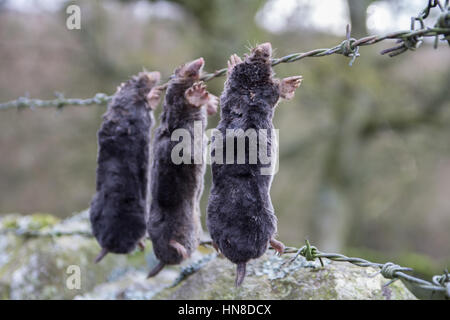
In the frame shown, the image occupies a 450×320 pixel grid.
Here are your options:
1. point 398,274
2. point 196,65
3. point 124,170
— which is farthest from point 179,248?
point 398,274

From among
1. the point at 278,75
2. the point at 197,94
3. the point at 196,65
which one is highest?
the point at 278,75

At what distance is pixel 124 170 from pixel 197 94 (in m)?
0.79

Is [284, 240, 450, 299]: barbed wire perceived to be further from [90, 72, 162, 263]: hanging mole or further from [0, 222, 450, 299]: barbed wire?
[90, 72, 162, 263]: hanging mole

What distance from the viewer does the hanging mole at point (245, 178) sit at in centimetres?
212

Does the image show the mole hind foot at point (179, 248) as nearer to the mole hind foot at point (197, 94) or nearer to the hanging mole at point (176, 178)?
the hanging mole at point (176, 178)

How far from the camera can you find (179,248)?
259 cm

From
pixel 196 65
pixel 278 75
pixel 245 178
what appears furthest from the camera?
pixel 278 75

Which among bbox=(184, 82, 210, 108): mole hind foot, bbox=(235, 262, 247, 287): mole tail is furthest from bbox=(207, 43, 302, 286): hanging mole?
bbox=(184, 82, 210, 108): mole hind foot

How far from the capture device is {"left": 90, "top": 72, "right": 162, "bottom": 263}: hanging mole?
2.82 metres

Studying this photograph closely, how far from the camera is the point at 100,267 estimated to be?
→ 464 cm

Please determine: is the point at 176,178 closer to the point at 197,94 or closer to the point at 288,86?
the point at 197,94

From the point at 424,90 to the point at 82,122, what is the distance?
328 inches

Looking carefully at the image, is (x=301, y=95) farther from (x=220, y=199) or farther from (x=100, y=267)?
(x=220, y=199)

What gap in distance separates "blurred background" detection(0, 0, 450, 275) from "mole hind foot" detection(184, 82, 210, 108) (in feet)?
18.8
